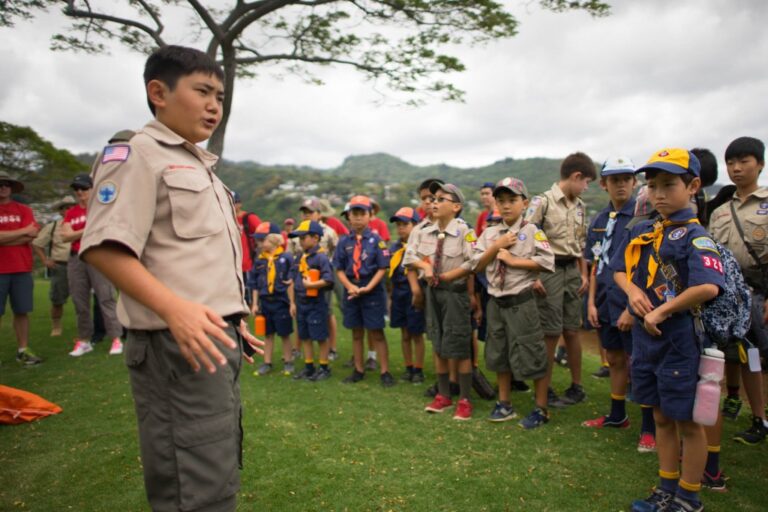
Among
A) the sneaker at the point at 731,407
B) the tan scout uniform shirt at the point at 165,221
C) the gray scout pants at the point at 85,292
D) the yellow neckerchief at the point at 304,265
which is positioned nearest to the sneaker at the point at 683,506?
the sneaker at the point at 731,407

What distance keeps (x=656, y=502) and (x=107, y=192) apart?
327 cm

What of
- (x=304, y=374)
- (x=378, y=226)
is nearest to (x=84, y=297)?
(x=304, y=374)

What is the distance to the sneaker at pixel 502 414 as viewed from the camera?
4348 mm

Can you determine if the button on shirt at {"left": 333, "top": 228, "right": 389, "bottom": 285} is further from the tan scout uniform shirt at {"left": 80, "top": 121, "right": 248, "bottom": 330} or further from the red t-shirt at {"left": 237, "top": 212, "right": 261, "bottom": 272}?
the tan scout uniform shirt at {"left": 80, "top": 121, "right": 248, "bottom": 330}

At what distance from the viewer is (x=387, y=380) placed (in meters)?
5.74

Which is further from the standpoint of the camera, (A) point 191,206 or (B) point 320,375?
(B) point 320,375

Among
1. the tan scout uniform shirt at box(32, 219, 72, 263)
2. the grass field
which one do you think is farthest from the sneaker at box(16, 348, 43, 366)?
the tan scout uniform shirt at box(32, 219, 72, 263)

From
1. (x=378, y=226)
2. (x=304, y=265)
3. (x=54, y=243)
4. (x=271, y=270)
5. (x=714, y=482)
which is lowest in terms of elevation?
(x=714, y=482)

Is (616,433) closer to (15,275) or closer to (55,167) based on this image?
(15,275)

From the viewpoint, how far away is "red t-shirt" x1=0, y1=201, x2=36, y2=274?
6.25m

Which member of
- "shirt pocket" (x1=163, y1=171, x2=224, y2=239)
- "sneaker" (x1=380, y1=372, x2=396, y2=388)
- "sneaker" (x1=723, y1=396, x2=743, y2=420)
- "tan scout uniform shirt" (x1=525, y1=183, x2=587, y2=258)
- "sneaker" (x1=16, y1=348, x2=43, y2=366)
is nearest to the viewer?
"shirt pocket" (x1=163, y1=171, x2=224, y2=239)

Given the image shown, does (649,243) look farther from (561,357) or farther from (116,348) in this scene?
(116,348)

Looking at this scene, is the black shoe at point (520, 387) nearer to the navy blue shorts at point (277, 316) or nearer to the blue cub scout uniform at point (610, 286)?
the blue cub scout uniform at point (610, 286)

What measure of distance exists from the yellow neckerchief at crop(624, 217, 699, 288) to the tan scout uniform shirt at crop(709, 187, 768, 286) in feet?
4.36
